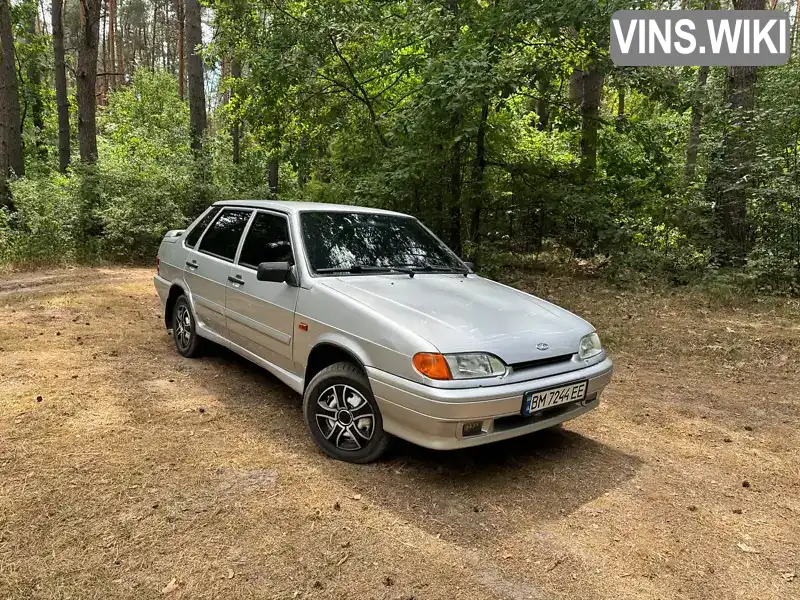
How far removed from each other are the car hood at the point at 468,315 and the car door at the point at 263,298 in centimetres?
46

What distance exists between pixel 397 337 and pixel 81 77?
14.7 meters

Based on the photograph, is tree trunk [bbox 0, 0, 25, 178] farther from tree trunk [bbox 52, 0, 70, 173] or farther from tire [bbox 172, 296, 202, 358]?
tire [bbox 172, 296, 202, 358]

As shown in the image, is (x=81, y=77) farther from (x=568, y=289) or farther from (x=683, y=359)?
(x=683, y=359)

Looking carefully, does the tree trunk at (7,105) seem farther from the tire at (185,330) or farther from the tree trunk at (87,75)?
the tire at (185,330)

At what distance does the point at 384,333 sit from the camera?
336 centimetres

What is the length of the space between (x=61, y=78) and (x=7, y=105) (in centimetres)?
642

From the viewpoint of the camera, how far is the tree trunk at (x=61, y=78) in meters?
18.0

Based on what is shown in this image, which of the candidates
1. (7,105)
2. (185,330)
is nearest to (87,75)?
(7,105)

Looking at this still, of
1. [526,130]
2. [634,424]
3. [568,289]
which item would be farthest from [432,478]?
[526,130]

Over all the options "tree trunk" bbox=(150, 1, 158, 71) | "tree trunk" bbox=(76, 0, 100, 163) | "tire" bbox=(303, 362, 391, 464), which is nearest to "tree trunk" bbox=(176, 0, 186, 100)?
"tree trunk" bbox=(150, 1, 158, 71)

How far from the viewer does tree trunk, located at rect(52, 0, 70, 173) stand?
18.0 metres

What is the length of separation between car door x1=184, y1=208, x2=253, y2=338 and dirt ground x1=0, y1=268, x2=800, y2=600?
0.58 m

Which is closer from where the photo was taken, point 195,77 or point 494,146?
point 494,146

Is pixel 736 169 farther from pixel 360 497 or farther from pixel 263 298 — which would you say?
pixel 360 497
